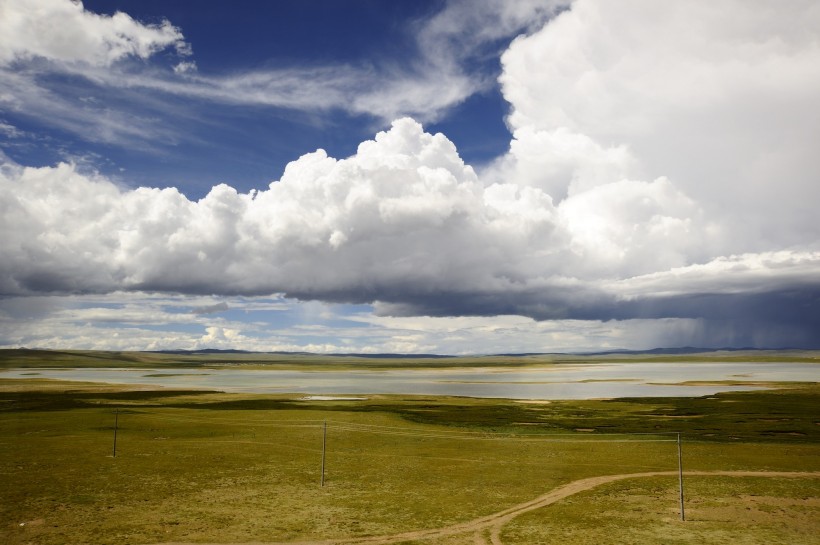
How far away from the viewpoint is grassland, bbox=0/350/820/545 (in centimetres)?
3325

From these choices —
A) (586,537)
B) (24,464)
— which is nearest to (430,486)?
(586,537)

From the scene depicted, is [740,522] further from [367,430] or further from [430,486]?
[367,430]

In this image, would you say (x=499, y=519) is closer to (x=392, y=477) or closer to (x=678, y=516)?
(x=678, y=516)

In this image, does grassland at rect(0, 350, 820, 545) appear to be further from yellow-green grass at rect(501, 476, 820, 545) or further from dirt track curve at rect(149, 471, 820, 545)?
dirt track curve at rect(149, 471, 820, 545)

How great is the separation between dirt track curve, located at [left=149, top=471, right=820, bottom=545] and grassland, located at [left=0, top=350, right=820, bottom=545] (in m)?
0.32

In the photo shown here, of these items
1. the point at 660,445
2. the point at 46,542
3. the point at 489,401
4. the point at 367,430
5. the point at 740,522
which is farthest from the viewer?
the point at 489,401

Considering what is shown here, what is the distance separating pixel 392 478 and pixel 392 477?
0.38m

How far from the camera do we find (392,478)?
4662 cm

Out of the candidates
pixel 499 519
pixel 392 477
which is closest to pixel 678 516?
pixel 499 519

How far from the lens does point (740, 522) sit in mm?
34656

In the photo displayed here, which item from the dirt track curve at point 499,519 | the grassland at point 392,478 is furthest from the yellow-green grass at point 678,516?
the dirt track curve at point 499,519

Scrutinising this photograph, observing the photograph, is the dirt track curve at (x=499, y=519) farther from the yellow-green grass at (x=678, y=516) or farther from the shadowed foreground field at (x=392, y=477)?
the yellow-green grass at (x=678, y=516)

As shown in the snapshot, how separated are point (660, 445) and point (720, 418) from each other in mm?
33477

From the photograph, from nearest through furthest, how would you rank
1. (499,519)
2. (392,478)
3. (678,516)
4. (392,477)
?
(499,519)
(678,516)
(392,478)
(392,477)
